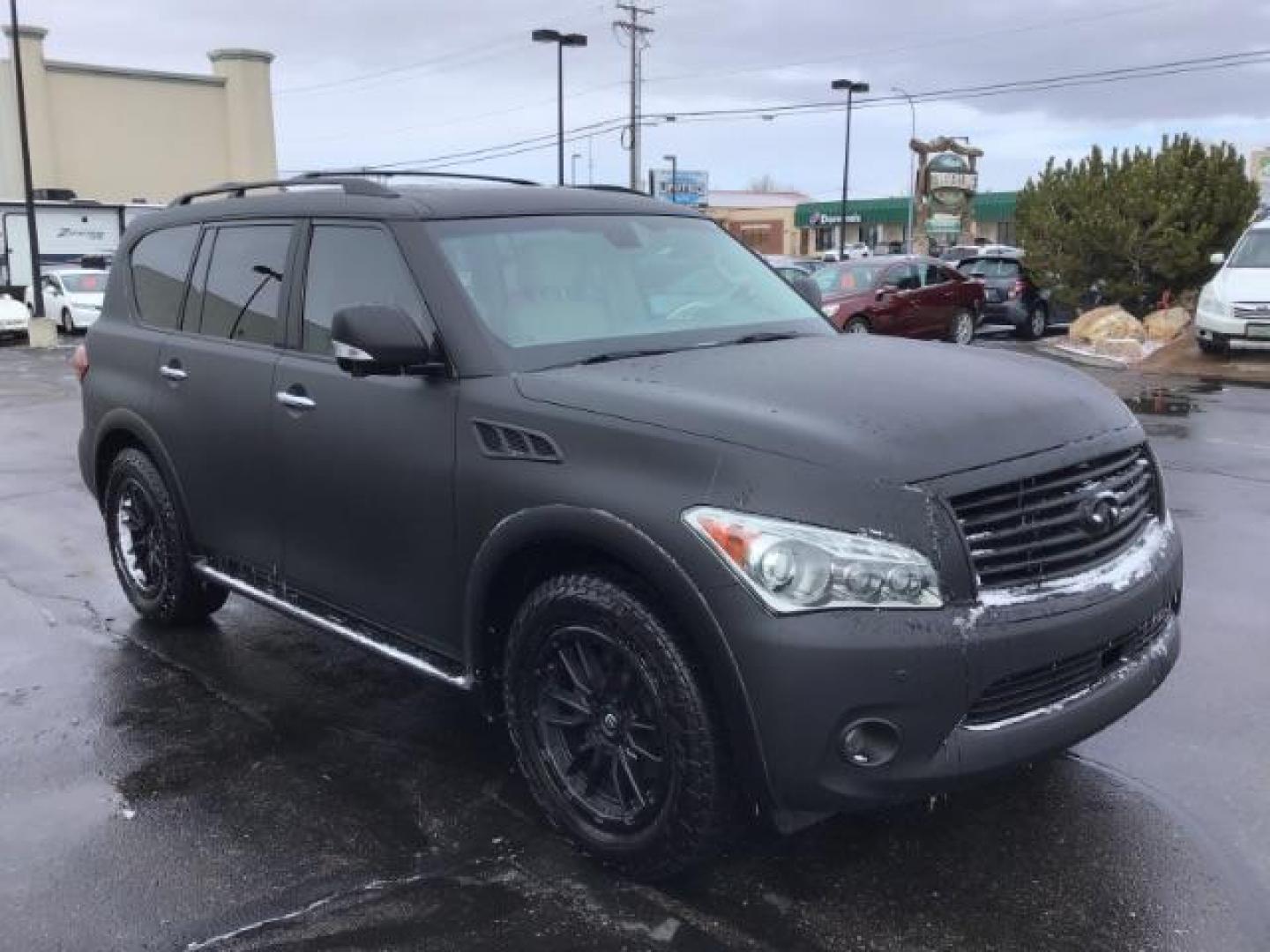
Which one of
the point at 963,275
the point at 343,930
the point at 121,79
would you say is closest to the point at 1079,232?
the point at 963,275

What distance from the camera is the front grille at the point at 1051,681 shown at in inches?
115

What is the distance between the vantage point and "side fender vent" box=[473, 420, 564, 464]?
10.9 feet

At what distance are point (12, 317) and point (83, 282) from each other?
2340 mm

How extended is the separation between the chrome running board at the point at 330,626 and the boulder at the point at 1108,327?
57.5 ft

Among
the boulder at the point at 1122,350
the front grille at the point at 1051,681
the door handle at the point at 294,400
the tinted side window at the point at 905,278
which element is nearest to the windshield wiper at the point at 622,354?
the door handle at the point at 294,400

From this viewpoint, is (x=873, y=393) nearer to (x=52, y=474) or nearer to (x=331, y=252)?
(x=331, y=252)

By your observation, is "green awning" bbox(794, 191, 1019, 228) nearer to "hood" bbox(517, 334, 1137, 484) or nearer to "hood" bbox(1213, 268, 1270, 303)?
"hood" bbox(1213, 268, 1270, 303)

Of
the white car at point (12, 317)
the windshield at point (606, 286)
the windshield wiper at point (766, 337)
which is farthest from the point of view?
the white car at point (12, 317)

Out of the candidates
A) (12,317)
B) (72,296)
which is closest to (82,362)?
(12,317)

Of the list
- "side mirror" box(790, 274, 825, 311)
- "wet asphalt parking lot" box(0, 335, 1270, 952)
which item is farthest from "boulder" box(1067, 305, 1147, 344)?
"side mirror" box(790, 274, 825, 311)

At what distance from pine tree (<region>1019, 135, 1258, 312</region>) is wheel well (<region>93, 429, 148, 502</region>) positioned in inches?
718

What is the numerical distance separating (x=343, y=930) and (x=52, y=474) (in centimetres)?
766

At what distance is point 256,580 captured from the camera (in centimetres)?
462

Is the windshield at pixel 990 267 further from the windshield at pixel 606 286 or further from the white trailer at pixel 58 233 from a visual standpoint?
the white trailer at pixel 58 233
